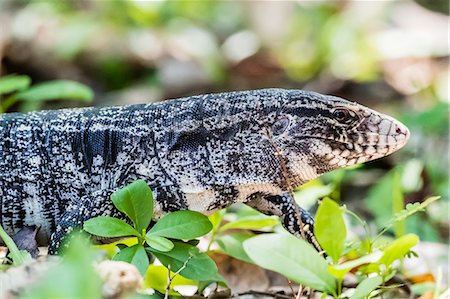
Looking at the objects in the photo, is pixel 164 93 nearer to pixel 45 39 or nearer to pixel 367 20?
pixel 45 39

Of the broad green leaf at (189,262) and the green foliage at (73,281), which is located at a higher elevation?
the green foliage at (73,281)

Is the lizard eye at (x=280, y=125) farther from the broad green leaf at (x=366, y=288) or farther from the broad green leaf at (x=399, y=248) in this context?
the broad green leaf at (x=366, y=288)

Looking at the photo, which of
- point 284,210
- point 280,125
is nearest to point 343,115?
point 280,125

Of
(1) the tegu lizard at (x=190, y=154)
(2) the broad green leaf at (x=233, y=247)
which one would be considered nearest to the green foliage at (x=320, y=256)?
(1) the tegu lizard at (x=190, y=154)

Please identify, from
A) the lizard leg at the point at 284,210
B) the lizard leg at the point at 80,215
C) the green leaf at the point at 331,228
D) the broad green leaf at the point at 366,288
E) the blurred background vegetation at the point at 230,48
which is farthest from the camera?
the blurred background vegetation at the point at 230,48

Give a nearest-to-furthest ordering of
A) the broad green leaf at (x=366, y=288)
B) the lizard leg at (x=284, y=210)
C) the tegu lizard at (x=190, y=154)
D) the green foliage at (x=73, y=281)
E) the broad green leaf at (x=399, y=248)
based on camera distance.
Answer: the green foliage at (x=73, y=281)
the broad green leaf at (x=366, y=288)
the broad green leaf at (x=399, y=248)
the tegu lizard at (x=190, y=154)
the lizard leg at (x=284, y=210)

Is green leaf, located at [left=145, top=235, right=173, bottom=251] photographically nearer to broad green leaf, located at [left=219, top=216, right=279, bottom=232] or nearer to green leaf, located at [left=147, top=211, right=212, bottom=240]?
green leaf, located at [left=147, top=211, right=212, bottom=240]

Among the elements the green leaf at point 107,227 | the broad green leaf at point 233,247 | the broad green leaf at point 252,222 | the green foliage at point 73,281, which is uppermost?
the green foliage at point 73,281
